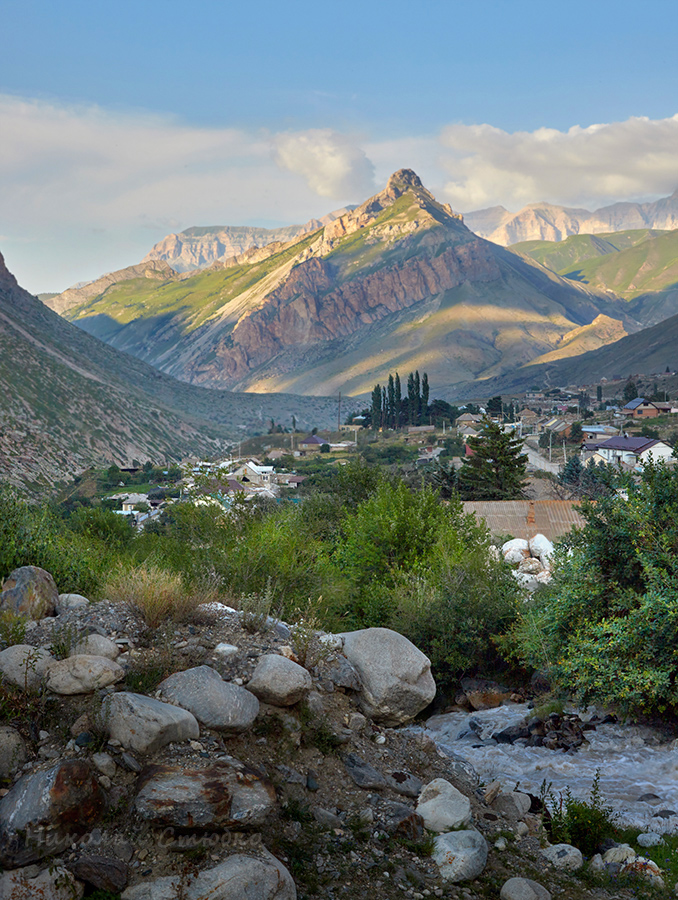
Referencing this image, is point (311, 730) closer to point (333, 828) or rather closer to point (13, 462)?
point (333, 828)

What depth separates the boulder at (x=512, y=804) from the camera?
966cm

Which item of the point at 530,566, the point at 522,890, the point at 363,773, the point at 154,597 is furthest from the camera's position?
the point at 530,566

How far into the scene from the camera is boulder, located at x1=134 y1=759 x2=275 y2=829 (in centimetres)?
718

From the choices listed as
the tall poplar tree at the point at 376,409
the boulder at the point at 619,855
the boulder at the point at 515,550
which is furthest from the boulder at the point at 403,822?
Result: the tall poplar tree at the point at 376,409

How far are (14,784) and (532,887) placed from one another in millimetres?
5583

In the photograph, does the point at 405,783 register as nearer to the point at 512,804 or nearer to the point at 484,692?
the point at 512,804

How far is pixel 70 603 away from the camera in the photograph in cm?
1104

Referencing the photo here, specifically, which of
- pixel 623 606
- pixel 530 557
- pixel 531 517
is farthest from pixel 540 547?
pixel 623 606

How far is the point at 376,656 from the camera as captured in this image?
11641mm

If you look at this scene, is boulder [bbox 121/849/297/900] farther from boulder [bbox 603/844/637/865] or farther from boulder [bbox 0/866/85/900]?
boulder [bbox 603/844/637/865]

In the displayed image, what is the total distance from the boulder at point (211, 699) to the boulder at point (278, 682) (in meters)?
0.39

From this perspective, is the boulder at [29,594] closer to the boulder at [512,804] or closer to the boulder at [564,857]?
the boulder at [512,804]

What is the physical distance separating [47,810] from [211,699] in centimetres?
224

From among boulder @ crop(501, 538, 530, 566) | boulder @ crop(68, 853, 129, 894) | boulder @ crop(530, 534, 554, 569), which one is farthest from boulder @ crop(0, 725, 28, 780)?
boulder @ crop(530, 534, 554, 569)
